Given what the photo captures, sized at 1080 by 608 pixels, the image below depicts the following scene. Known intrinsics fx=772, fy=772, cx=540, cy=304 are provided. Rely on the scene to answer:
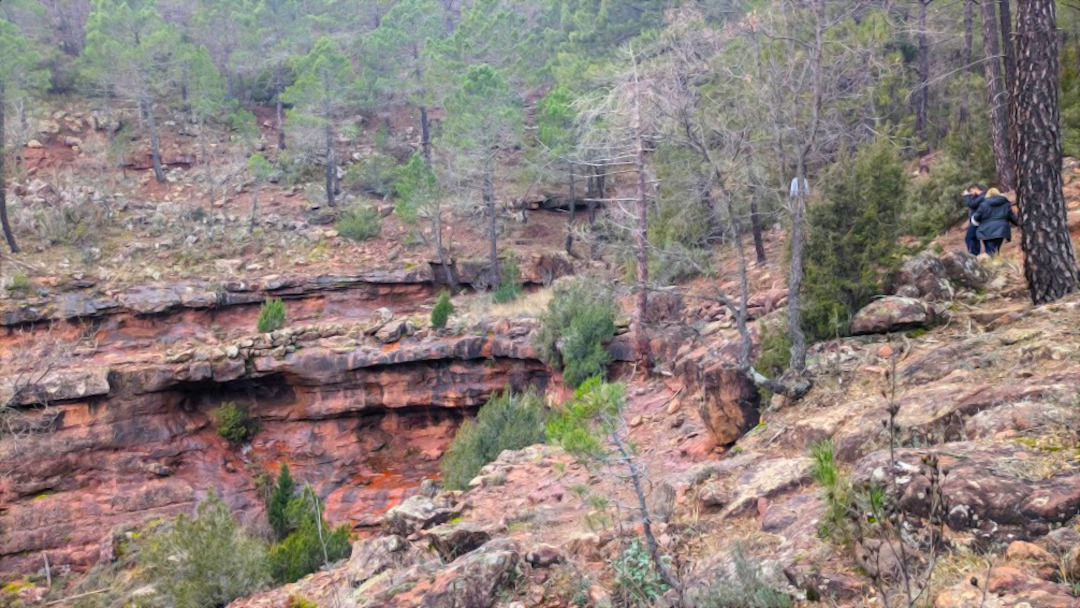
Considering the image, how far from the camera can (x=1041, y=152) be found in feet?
23.4

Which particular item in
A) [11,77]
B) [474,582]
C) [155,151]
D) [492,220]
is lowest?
[474,582]

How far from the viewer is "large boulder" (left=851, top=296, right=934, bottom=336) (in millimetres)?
8078

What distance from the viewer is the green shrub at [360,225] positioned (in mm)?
25250

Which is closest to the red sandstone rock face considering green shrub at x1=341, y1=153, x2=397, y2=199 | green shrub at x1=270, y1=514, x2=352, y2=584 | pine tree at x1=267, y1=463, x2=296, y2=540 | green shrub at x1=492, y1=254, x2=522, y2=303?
pine tree at x1=267, y1=463, x2=296, y2=540

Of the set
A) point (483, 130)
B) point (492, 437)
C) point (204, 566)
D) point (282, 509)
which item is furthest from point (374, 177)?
point (204, 566)

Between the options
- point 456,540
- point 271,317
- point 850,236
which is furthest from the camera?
point 271,317

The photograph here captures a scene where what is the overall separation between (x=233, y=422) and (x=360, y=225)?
8699 mm

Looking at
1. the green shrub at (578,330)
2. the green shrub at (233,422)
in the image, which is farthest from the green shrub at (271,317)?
the green shrub at (578,330)

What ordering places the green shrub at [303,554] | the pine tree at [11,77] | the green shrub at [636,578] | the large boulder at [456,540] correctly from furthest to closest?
the pine tree at [11,77] < the green shrub at [303,554] < the large boulder at [456,540] < the green shrub at [636,578]

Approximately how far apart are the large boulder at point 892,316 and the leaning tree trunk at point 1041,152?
3.47 ft

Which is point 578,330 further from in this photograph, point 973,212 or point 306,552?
point 973,212

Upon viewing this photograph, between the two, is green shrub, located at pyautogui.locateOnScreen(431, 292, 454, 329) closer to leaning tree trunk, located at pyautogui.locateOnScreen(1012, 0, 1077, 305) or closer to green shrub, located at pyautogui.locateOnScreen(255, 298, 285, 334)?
green shrub, located at pyautogui.locateOnScreen(255, 298, 285, 334)

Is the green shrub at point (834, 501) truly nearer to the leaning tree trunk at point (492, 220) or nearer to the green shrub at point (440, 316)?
the green shrub at point (440, 316)

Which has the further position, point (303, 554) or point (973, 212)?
point (303, 554)
